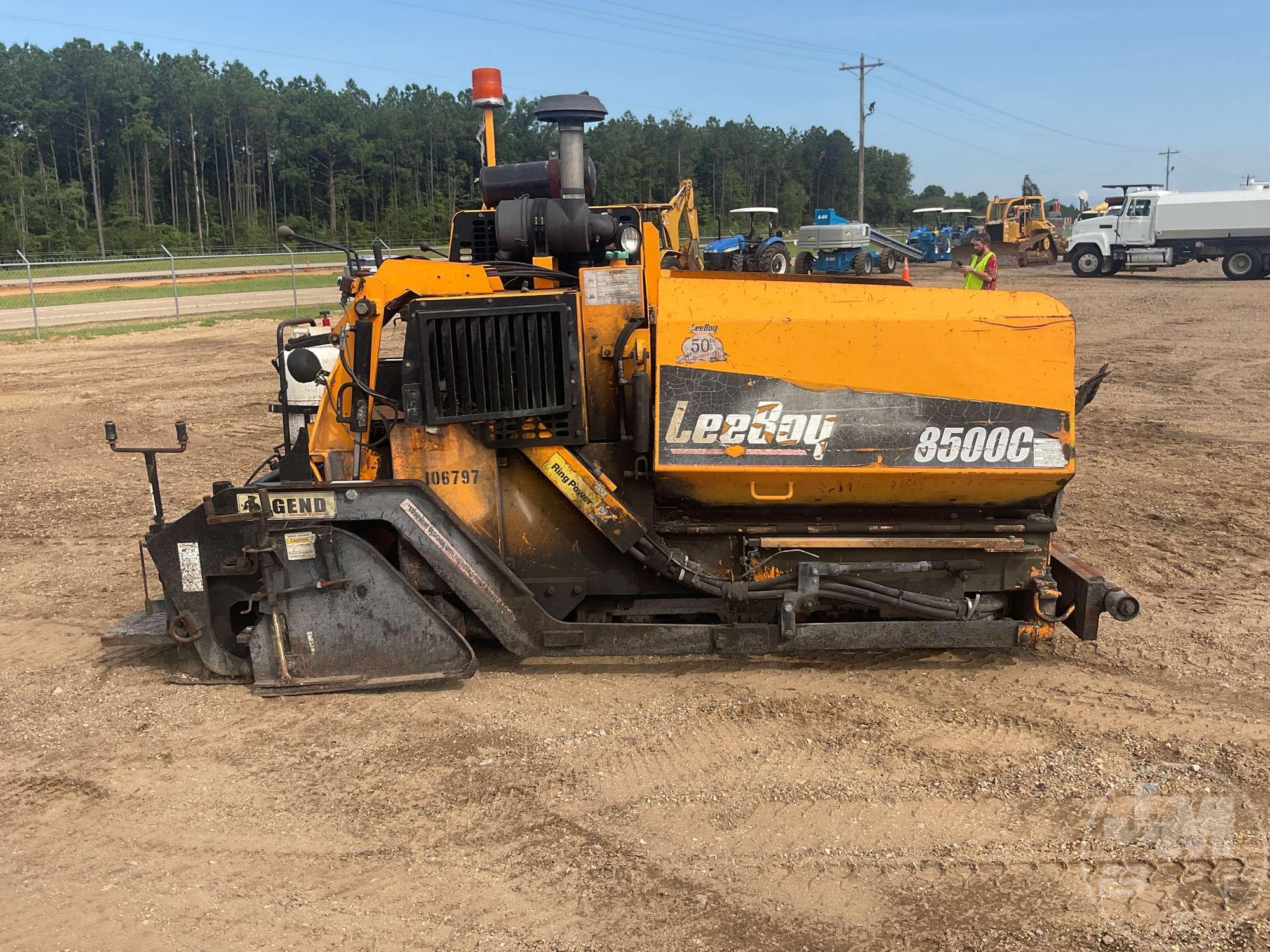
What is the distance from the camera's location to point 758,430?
441 cm

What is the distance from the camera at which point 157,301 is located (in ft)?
84.7

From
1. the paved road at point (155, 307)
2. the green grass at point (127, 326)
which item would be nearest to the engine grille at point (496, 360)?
the green grass at point (127, 326)

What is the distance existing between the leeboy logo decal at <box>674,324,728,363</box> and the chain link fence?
12163mm

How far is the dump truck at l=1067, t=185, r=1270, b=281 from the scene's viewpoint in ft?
86.6

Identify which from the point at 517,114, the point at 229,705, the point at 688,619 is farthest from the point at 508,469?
the point at 517,114

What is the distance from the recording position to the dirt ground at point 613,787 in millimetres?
3090

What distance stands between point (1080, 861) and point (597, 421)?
2.59 meters

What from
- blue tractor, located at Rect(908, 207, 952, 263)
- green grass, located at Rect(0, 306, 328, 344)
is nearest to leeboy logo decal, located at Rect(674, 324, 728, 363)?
green grass, located at Rect(0, 306, 328, 344)

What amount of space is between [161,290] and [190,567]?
94.2ft

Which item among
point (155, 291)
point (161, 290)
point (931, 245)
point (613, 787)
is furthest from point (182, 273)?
point (613, 787)

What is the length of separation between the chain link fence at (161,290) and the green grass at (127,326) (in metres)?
0.12

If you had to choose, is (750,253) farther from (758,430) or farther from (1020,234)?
(758,430)

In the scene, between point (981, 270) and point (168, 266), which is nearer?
point (981, 270)
